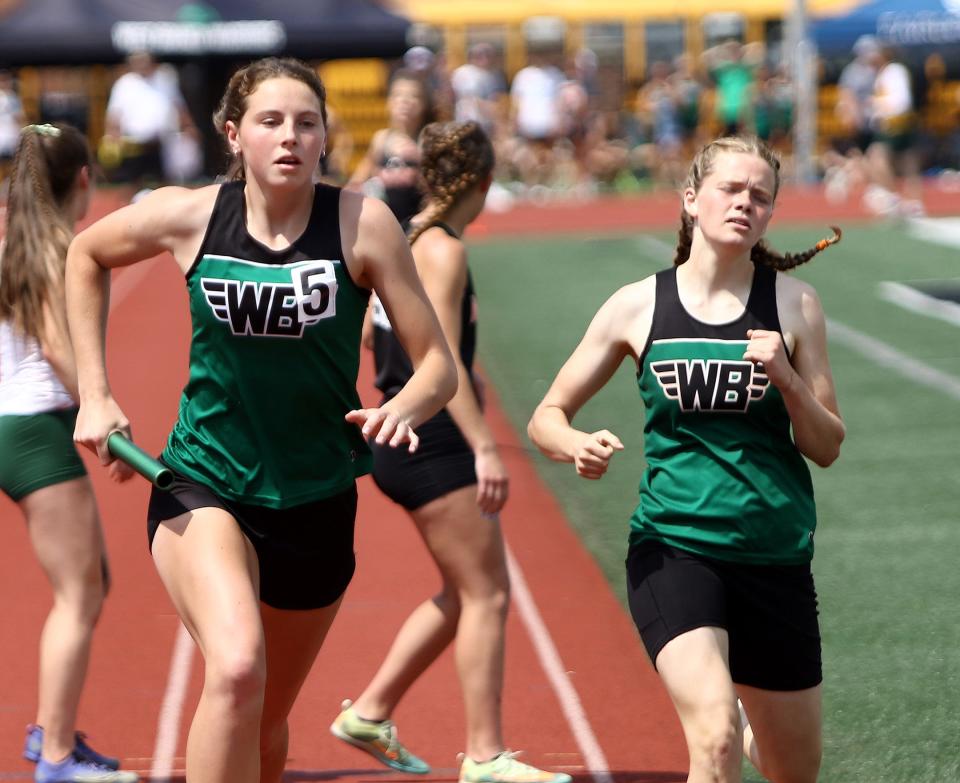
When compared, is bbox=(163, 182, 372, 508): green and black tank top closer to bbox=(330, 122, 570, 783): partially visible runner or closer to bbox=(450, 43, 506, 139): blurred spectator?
bbox=(330, 122, 570, 783): partially visible runner

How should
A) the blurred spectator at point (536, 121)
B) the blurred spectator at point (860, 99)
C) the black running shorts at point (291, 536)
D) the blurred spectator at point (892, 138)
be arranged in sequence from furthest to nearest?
the blurred spectator at point (536, 121), the blurred spectator at point (860, 99), the blurred spectator at point (892, 138), the black running shorts at point (291, 536)

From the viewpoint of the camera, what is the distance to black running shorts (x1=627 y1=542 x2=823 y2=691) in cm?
401

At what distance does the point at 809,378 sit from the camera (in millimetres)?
4098

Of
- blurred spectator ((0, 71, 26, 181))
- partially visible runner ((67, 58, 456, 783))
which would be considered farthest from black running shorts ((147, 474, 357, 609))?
blurred spectator ((0, 71, 26, 181))

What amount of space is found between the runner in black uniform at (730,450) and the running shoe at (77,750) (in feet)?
6.26

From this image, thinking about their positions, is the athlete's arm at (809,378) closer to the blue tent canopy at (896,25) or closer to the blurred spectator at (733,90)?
the blurred spectator at (733,90)

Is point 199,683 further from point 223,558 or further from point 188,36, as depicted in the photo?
point 188,36

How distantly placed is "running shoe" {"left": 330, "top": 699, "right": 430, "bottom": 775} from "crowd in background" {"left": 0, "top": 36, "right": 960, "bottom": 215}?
20.4 metres

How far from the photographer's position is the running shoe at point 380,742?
533cm

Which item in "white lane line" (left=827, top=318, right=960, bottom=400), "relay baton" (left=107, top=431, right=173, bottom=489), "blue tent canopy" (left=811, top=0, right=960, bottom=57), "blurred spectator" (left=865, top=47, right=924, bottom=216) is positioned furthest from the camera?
"blue tent canopy" (left=811, top=0, right=960, bottom=57)

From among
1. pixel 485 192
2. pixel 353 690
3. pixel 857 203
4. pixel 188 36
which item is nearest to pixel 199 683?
pixel 353 690

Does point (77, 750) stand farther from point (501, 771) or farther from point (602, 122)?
point (602, 122)

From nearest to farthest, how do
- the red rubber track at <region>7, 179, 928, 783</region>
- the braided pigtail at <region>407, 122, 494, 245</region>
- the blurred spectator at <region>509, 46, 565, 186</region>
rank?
the braided pigtail at <region>407, 122, 494, 245</region>, the red rubber track at <region>7, 179, 928, 783</region>, the blurred spectator at <region>509, 46, 565, 186</region>

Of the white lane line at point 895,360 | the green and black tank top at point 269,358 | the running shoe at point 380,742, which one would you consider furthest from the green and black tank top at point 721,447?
the white lane line at point 895,360
